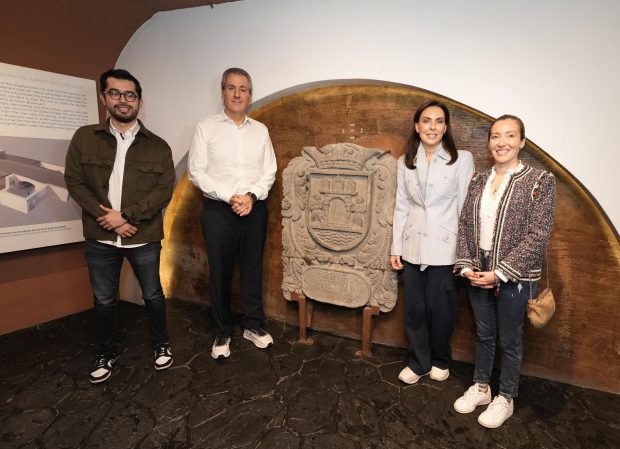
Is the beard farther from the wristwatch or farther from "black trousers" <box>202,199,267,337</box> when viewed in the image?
the wristwatch

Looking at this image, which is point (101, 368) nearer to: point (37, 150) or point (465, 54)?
point (37, 150)

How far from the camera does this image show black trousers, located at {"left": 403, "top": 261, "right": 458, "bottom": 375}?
2289 mm

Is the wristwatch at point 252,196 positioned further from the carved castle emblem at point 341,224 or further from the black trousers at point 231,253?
the carved castle emblem at point 341,224

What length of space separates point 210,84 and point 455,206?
2358 mm

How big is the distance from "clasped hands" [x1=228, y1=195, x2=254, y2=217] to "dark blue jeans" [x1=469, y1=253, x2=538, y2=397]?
157 centimetres

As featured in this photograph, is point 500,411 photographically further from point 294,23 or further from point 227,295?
point 294,23

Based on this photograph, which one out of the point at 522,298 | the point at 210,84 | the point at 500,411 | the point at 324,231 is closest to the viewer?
A: the point at 522,298

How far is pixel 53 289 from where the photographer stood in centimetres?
326

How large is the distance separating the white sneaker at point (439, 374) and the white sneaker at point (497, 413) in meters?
0.37

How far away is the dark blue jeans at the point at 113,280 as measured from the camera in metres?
2.38

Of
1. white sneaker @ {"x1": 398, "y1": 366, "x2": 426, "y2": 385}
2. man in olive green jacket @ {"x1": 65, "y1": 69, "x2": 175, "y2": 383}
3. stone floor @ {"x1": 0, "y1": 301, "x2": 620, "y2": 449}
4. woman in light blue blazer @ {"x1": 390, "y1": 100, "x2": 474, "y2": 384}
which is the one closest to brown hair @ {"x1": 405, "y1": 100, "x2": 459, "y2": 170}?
woman in light blue blazer @ {"x1": 390, "y1": 100, "x2": 474, "y2": 384}

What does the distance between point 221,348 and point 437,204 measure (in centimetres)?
194

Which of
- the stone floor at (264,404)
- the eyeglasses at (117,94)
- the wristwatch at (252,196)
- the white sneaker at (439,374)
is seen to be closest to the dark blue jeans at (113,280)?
the stone floor at (264,404)

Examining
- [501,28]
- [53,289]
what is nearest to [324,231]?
[501,28]
